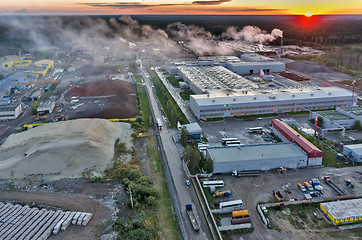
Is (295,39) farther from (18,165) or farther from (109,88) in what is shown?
(18,165)

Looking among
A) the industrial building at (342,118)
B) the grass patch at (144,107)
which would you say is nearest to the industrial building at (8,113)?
the grass patch at (144,107)

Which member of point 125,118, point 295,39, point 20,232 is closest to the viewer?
point 20,232

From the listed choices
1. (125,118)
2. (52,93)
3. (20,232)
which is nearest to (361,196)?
(20,232)

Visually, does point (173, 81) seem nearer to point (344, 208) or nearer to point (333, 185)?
point (333, 185)

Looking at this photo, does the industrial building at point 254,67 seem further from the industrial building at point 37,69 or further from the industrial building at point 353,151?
the industrial building at point 37,69

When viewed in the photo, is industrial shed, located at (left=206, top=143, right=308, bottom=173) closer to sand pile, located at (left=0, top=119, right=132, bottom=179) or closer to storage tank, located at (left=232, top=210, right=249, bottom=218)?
storage tank, located at (left=232, top=210, right=249, bottom=218)

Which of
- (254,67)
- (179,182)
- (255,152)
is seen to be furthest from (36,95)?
(254,67)
